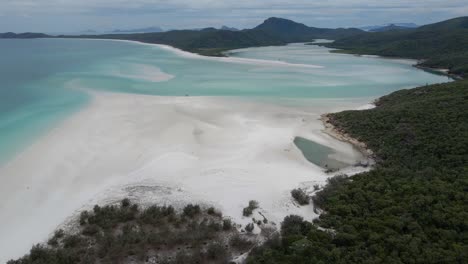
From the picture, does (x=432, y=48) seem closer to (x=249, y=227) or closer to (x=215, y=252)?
(x=249, y=227)

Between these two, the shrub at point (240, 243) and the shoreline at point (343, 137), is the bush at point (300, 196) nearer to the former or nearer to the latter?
the shrub at point (240, 243)

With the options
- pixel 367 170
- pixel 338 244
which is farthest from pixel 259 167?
pixel 338 244

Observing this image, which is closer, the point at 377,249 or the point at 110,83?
the point at 377,249

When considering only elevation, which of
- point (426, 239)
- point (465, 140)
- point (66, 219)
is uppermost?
point (465, 140)

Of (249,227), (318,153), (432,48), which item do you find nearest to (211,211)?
(249,227)

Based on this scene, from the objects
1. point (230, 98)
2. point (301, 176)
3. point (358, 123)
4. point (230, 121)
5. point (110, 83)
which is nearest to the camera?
point (301, 176)

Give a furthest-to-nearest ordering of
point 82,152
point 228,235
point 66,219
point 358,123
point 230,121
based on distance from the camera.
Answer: point 230,121 < point 358,123 < point 82,152 < point 66,219 < point 228,235

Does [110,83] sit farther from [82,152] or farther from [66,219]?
[66,219]
